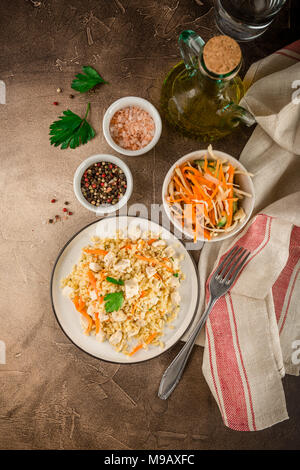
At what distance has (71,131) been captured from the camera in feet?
5.37

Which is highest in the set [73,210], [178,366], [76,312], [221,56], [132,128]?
[221,56]

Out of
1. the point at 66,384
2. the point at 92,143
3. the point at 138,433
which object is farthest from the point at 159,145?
the point at 138,433

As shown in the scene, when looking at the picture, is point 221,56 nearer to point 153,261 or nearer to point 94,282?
point 153,261

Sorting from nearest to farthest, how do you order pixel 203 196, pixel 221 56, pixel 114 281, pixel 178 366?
1. pixel 221 56
2. pixel 203 196
3. pixel 114 281
4. pixel 178 366

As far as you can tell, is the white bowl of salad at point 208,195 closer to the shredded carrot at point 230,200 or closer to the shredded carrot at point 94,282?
the shredded carrot at point 230,200

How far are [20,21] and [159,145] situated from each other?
36.4 inches

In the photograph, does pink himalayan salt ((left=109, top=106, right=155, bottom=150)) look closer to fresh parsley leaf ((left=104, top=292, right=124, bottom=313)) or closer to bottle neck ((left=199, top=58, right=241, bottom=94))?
bottle neck ((left=199, top=58, right=241, bottom=94))

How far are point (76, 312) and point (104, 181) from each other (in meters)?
0.62

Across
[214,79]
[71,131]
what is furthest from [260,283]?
[71,131]

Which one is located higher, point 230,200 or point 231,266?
point 230,200

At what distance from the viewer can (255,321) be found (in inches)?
60.6

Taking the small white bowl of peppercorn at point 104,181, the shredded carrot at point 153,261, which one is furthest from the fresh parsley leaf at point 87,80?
the shredded carrot at point 153,261

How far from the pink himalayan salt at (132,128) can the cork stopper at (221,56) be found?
1.47ft
